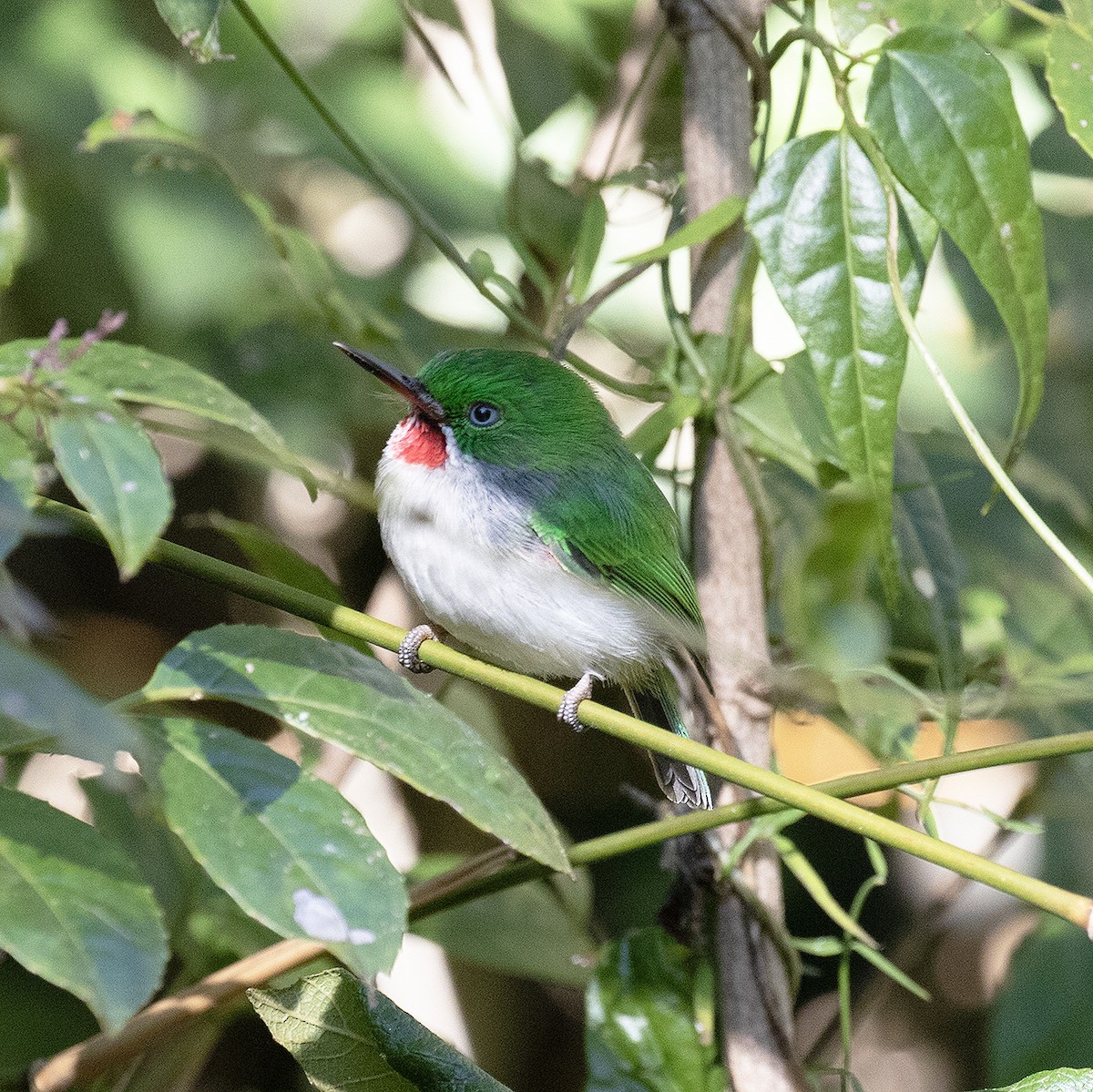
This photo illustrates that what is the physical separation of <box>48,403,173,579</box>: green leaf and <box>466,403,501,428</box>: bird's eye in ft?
2.94

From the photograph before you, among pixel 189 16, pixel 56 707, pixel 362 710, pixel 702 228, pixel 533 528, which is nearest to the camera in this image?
pixel 56 707

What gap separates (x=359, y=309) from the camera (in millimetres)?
1896

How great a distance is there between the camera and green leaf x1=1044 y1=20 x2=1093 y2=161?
1.20 metres

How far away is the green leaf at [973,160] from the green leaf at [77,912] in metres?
0.87

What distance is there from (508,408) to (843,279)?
0.57 metres

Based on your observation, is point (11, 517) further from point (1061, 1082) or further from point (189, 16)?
point (1061, 1082)

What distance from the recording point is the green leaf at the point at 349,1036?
3.77ft

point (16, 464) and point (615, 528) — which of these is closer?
point (16, 464)

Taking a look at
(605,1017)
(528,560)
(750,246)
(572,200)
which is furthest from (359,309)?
(605,1017)

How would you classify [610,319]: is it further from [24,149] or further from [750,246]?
[24,149]

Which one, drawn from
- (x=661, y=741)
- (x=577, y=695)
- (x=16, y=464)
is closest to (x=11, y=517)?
(x=16, y=464)

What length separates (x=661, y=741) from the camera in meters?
0.95

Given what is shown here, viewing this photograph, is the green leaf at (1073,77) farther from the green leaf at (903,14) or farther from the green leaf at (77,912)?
the green leaf at (77,912)

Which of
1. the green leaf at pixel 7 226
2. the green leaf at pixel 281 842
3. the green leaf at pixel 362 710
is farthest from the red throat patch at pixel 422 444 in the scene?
the green leaf at pixel 281 842
